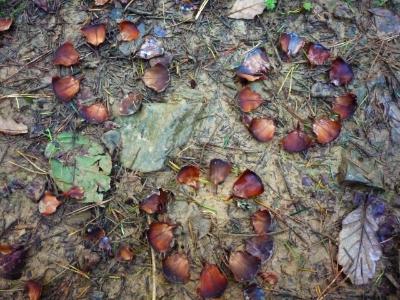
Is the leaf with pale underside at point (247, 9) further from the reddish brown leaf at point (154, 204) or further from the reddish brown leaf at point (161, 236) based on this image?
the reddish brown leaf at point (161, 236)

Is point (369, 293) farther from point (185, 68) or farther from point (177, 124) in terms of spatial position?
point (185, 68)

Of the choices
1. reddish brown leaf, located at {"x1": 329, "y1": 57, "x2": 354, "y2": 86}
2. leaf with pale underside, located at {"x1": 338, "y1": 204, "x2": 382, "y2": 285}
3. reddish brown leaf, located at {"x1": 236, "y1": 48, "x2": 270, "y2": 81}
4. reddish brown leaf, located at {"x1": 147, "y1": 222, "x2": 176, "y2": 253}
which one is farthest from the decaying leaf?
reddish brown leaf, located at {"x1": 329, "y1": 57, "x2": 354, "y2": 86}

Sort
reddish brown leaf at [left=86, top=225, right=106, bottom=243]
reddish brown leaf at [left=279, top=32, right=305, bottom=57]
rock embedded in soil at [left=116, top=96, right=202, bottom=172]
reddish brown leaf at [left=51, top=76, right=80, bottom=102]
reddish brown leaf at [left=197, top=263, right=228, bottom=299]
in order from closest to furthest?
reddish brown leaf at [left=197, top=263, right=228, bottom=299] < reddish brown leaf at [left=86, top=225, right=106, bottom=243] < rock embedded in soil at [left=116, top=96, right=202, bottom=172] < reddish brown leaf at [left=51, top=76, right=80, bottom=102] < reddish brown leaf at [left=279, top=32, right=305, bottom=57]

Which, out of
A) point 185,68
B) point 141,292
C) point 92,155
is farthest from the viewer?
point 185,68

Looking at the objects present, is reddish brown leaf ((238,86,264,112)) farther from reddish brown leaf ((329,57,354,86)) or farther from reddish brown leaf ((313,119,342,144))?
reddish brown leaf ((329,57,354,86))

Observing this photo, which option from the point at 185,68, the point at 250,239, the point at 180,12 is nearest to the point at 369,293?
the point at 250,239
